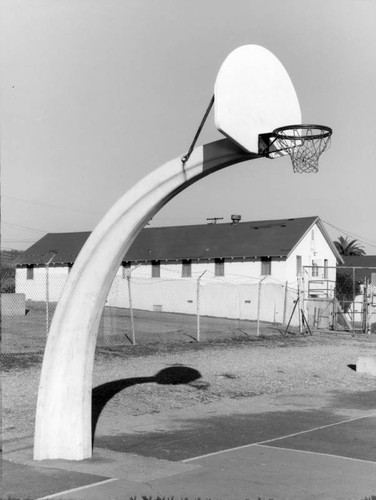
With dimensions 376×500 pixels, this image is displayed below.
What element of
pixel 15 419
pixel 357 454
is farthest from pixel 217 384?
pixel 357 454

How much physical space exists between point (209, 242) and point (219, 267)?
241 cm

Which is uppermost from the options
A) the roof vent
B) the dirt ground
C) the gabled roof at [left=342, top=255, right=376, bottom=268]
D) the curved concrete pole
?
the roof vent

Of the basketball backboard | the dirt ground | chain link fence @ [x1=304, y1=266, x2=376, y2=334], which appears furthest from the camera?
chain link fence @ [x1=304, y1=266, x2=376, y2=334]

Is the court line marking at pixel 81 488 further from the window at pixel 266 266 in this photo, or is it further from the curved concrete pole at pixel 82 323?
the window at pixel 266 266

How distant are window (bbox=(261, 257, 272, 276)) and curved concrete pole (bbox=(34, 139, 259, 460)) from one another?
3472 centimetres

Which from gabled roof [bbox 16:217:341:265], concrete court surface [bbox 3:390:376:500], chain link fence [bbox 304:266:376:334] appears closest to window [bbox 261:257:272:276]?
gabled roof [bbox 16:217:341:265]

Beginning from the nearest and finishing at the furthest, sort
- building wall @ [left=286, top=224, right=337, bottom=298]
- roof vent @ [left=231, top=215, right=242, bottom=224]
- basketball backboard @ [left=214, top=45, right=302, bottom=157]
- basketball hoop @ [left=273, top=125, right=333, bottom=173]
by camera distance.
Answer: basketball backboard @ [left=214, top=45, right=302, bottom=157], basketball hoop @ [left=273, top=125, right=333, bottom=173], building wall @ [left=286, top=224, right=337, bottom=298], roof vent @ [left=231, top=215, right=242, bottom=224]

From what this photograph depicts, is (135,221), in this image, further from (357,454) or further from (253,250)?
(253,250)

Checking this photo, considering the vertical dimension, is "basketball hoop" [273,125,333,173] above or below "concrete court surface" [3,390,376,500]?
above

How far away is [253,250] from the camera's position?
43.4m

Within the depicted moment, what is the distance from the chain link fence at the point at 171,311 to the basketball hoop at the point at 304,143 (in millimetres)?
11364

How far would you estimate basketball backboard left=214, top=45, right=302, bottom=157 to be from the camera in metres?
8.55

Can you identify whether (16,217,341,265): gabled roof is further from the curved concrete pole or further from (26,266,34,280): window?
the curved concrete pole

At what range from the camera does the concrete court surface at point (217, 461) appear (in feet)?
23.0
